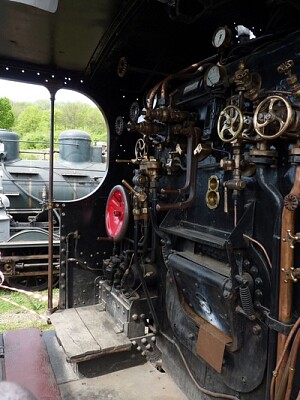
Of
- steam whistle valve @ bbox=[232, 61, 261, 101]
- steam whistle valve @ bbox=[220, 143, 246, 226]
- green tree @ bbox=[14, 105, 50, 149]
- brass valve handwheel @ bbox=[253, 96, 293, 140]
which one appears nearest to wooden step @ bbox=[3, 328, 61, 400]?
steam whistle valve @ bbox=[220, 143, 246, 226]

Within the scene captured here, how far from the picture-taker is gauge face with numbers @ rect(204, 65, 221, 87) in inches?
68.8

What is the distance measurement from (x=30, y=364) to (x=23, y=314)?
206 cm

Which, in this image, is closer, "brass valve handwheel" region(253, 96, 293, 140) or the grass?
"brass valve handwheel" region(253, 96, 293, 140)

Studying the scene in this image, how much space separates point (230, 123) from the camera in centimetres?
157

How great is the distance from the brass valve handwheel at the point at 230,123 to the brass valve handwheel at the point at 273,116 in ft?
0.32

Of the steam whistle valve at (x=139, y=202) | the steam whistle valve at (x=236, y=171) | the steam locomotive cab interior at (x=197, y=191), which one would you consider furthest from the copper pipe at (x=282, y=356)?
the steam whistle valve at (x=139, y=202)

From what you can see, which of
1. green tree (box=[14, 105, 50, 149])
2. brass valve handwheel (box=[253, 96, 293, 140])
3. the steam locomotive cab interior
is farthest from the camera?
green tree (box=[14, 105, 50, 149])

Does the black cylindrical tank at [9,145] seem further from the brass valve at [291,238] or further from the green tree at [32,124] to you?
the green tree at [32,124]

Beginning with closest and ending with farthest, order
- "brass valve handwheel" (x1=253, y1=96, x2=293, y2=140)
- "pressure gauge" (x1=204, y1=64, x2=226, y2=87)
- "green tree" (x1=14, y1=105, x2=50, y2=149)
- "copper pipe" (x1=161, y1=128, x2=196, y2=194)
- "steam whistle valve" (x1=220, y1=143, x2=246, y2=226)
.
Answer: "brass valve handwheel" (x1=253, y1=96, x2=293, y2=140) < "steam whistle valve" (x1=220, y1=143, x2=246, y2=226) < "pressure gauge" (x1=204, y1=64, x2=226, y2=87) < "copper pipe" (x1=161, y1=128, x2=196, y2=194) < "green tree" (x1=14, y1=105, x2=50, y2=149)

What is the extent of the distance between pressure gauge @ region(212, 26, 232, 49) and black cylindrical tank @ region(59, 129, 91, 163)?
6.77 metres

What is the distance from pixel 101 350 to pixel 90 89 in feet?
7.20

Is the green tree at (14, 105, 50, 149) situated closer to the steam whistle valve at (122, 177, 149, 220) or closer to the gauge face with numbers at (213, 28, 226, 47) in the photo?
the steam whistle valve at (122, 177, 149, 220)

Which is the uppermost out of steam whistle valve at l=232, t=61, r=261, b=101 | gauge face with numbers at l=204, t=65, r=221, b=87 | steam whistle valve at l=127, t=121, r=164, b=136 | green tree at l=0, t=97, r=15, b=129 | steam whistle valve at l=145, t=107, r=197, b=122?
green tree at l=0, t=97, r=15, b=129

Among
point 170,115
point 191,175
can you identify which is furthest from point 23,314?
point 170,115
